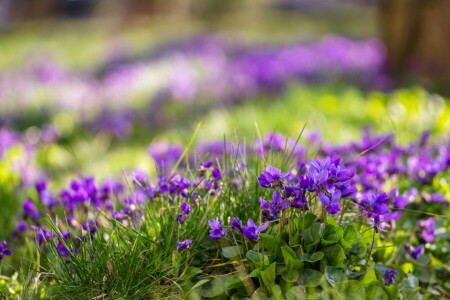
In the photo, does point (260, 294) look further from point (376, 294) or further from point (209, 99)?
point (209, 99)

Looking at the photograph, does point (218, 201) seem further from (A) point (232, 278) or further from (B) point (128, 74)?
(B) point (128, 74)

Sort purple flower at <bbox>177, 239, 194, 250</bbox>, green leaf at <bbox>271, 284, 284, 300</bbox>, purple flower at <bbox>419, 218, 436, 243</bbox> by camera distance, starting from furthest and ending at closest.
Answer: purple flower at <bbox>419, 218, 436, 243</bbox>
purple flower at <bbox>177, 239, 194, 250</bbox>
green leaf at <bbox>271, 284, 284, 300</bbox>

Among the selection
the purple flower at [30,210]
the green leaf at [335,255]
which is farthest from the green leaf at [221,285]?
the purple flower at [30,210]

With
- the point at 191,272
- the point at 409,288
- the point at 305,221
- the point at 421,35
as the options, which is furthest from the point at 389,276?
the point at 421,35

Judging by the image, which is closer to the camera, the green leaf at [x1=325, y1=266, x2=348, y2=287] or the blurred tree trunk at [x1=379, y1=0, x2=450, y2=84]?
the green leaf at [x1=325, y1=266, x2=348, y2=287]

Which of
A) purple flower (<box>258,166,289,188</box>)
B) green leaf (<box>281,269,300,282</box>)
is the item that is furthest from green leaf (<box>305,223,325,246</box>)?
purple flower (<box>258,166,289,188</box>)

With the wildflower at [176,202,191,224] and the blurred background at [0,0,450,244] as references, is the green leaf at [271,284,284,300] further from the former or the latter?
the blurred background at [0,0,450,244]

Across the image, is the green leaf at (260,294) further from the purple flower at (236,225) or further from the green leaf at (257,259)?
the purple flower at (236,225)
